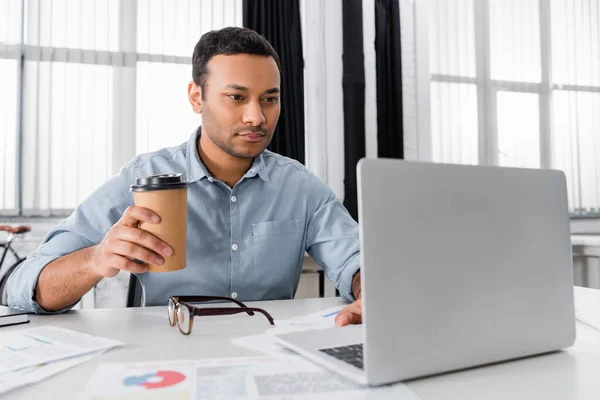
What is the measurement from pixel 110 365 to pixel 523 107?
3.80 metres

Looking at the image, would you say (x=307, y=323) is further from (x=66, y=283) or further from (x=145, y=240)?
(x=66, y=283)

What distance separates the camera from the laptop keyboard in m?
0.58

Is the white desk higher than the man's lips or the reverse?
the reverse

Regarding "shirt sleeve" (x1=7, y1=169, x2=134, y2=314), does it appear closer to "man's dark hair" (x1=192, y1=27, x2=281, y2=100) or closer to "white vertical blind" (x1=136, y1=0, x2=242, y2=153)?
"man's dark hair" (x1=192, y1=27, x2=281, y2=100)

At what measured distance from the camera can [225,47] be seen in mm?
1393

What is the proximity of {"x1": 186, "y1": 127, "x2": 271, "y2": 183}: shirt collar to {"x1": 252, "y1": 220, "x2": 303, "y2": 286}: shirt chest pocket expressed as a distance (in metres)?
0.15

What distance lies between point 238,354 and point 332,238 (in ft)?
2.46

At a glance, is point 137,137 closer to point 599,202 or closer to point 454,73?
point 454,73

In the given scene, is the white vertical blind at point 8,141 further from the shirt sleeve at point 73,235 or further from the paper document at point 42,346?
the paper document at point 42,346

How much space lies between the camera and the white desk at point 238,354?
54cm

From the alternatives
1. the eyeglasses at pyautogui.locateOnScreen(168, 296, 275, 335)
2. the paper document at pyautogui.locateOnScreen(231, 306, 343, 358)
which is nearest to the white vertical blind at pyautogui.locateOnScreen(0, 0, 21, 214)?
the eyeglasses at pyautogui.locateOnScreen(168, 296, 275, 335)

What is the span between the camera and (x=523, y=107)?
3744 mm

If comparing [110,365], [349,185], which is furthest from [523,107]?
Answer: [110,365]

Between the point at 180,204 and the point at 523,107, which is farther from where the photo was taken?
the point at 523,107
